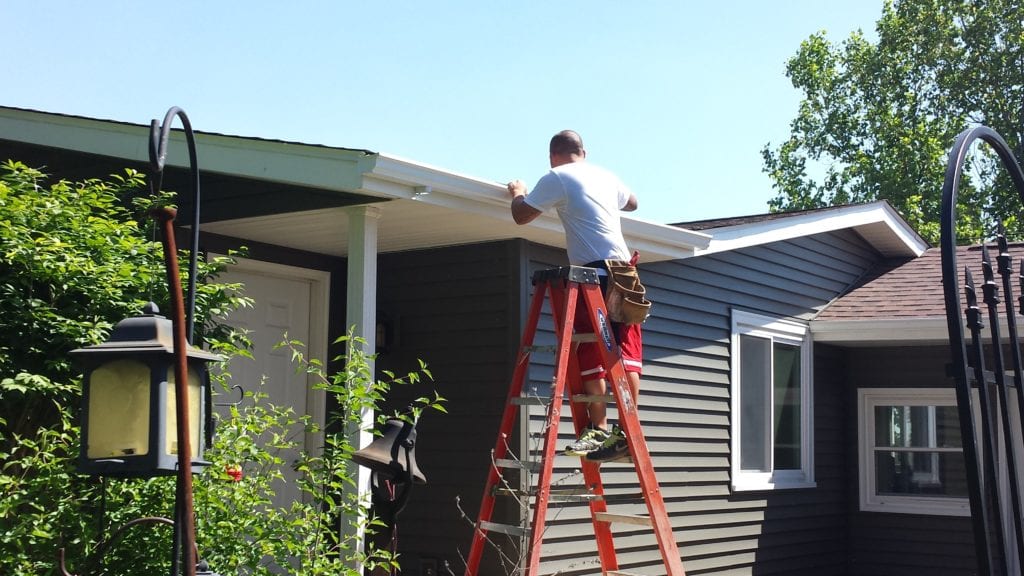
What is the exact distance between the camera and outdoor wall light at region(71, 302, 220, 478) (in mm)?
3166

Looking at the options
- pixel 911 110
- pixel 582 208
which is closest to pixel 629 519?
pixel 582 208

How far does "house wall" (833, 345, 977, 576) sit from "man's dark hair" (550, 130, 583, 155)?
5956 mm

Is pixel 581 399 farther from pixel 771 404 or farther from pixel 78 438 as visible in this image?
pixel 771 404

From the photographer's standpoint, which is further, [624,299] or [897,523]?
[897,523]

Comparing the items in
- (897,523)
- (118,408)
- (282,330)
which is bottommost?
(897,523)

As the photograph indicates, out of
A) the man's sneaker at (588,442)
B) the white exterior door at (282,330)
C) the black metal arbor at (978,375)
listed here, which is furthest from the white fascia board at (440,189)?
the black metal arbor at (978,375)

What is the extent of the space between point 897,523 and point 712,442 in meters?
2.59

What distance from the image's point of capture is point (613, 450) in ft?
16.7

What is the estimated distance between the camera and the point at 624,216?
687cm

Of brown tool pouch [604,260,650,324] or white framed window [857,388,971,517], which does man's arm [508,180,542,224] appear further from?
white framed window [857,388,971,517]

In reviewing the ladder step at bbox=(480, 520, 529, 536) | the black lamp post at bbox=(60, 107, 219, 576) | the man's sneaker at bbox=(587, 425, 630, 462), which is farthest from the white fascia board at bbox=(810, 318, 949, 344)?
the black lamp post at bbox=(60, 107, 219, 576)

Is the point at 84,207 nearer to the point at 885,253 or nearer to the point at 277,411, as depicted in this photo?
the point at 277,411

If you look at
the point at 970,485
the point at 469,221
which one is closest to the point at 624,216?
the point at 469,221

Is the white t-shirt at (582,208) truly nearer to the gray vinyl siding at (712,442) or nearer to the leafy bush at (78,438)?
the leafy bush at (78,438)
